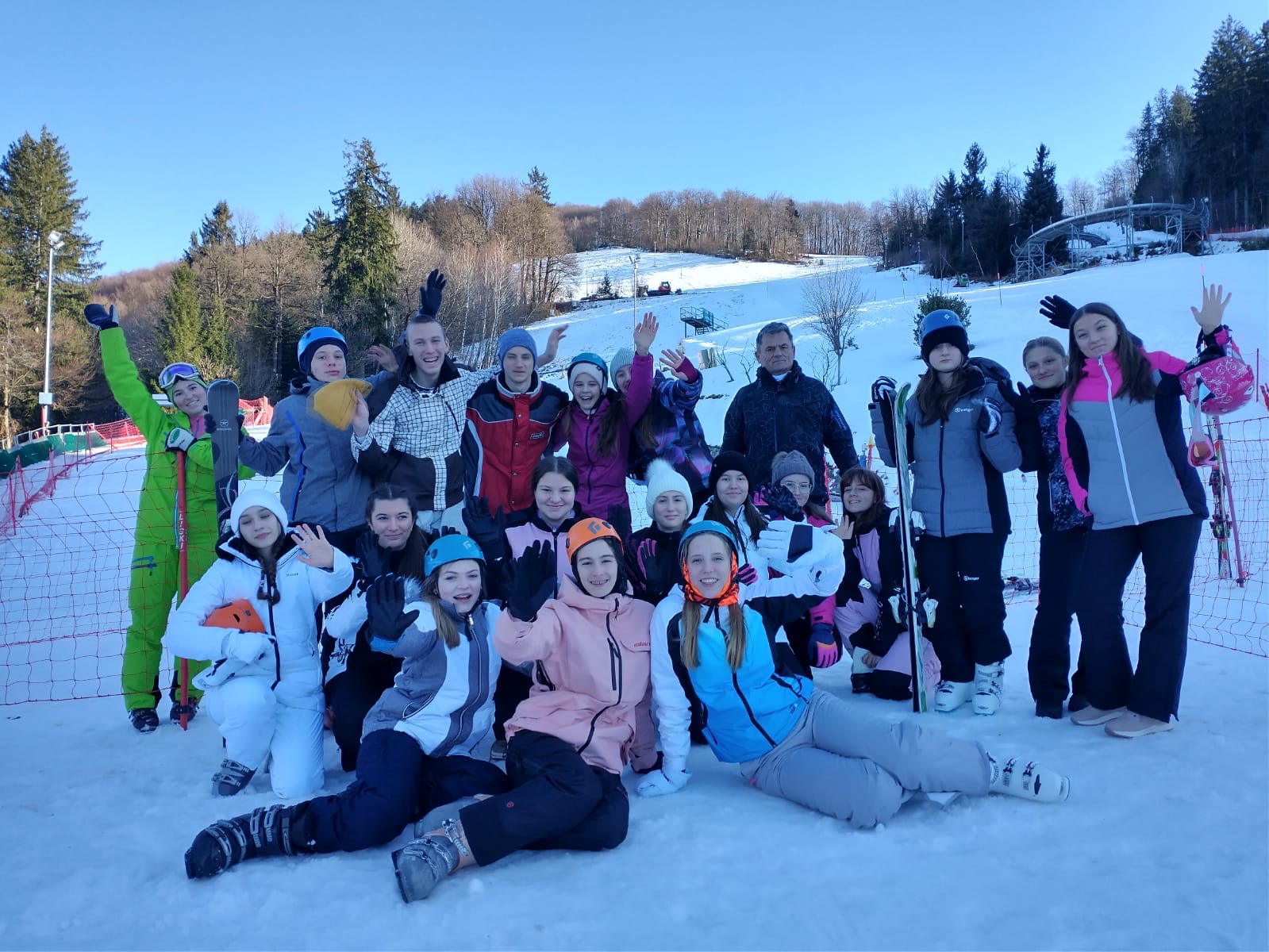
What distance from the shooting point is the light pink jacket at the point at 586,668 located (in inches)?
113

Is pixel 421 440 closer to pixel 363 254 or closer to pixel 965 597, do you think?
pixel 965 597

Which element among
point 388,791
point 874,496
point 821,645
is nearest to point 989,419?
point 874,496

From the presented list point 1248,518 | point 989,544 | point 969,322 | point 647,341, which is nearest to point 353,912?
point 647,341

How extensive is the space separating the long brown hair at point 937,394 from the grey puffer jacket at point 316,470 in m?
2.88

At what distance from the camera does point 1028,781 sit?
2670mm

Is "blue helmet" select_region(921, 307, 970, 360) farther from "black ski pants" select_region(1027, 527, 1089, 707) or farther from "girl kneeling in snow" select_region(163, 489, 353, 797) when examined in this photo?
"girl kneeling in snow" select_region(163, 489, 353, 797)

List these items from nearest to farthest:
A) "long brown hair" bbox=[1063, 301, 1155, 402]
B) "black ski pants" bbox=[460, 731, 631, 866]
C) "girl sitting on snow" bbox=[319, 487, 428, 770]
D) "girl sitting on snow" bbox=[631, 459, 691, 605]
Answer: "black ski pants" bbox=[460, 731, 631, 866] → "long brown hair" bbox=[1063, 301, 1155, 402] → "girl sitting on snow" bbox=[319, 487, 428, 770] → "girl sitting on snow" bbox=[631, 459, 691, 605]

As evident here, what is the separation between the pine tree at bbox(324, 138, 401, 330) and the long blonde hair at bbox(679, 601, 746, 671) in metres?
33.7

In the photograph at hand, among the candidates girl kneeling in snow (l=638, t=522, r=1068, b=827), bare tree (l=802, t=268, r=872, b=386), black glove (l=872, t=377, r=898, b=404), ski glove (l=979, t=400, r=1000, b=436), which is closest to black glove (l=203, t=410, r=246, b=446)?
girl kneeling in snow (l=638, t=522, r=1068, b=827)

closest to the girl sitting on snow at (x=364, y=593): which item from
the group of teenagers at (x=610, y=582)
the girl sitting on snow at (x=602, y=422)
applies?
the group of teenagers at (x=610, y=582)

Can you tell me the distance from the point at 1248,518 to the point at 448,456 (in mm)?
7593

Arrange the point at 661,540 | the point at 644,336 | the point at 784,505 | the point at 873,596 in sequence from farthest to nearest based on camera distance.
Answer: the point at 873,596, the point at 784,505, the point at 644,336, the point at 661,540

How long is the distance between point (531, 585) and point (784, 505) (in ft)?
5.83

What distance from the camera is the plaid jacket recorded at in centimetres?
389
